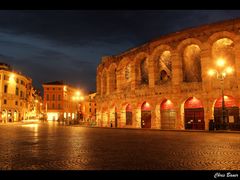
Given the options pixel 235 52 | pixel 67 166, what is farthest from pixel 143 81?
pixel 67 166

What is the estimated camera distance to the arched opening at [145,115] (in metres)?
29.7

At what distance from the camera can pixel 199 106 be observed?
82.9 ft

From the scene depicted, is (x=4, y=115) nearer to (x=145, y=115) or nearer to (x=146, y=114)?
(x=145, y=115)

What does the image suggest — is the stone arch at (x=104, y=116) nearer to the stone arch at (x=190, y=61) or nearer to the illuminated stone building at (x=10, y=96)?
the stone arch at (x=190, y=61)

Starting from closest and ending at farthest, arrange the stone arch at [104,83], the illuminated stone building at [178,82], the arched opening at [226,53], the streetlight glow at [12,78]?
the arched opening at [226,53]
the illuminated stone building at [178,82]
the stone arch at [104,83]
the streetlight glow at [12,78]

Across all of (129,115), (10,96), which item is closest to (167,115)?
(129,115)

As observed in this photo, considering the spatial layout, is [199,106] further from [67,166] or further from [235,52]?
[67,166]

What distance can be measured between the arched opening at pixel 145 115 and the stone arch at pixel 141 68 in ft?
11.1

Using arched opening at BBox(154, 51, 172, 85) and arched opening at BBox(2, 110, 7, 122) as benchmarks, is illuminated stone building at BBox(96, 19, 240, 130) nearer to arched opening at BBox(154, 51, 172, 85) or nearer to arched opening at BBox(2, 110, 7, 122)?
arched opening at BBox(154, 51, 172, 85)

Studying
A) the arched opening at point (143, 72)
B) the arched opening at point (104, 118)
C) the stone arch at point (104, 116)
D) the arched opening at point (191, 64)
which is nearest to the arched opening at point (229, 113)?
the arched opening at point (191, 64)

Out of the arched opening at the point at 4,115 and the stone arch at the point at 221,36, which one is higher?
the stone arch at the point at 221,36

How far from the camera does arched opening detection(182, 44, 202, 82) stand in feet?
90.5

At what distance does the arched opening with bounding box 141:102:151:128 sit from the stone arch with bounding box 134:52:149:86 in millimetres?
3387

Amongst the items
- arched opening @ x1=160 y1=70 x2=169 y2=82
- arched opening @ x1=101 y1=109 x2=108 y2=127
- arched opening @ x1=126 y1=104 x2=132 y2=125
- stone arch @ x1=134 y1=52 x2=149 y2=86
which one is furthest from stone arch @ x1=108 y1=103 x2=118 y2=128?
arched opening @ x1=160 y1=70 x2=169 y2=82
